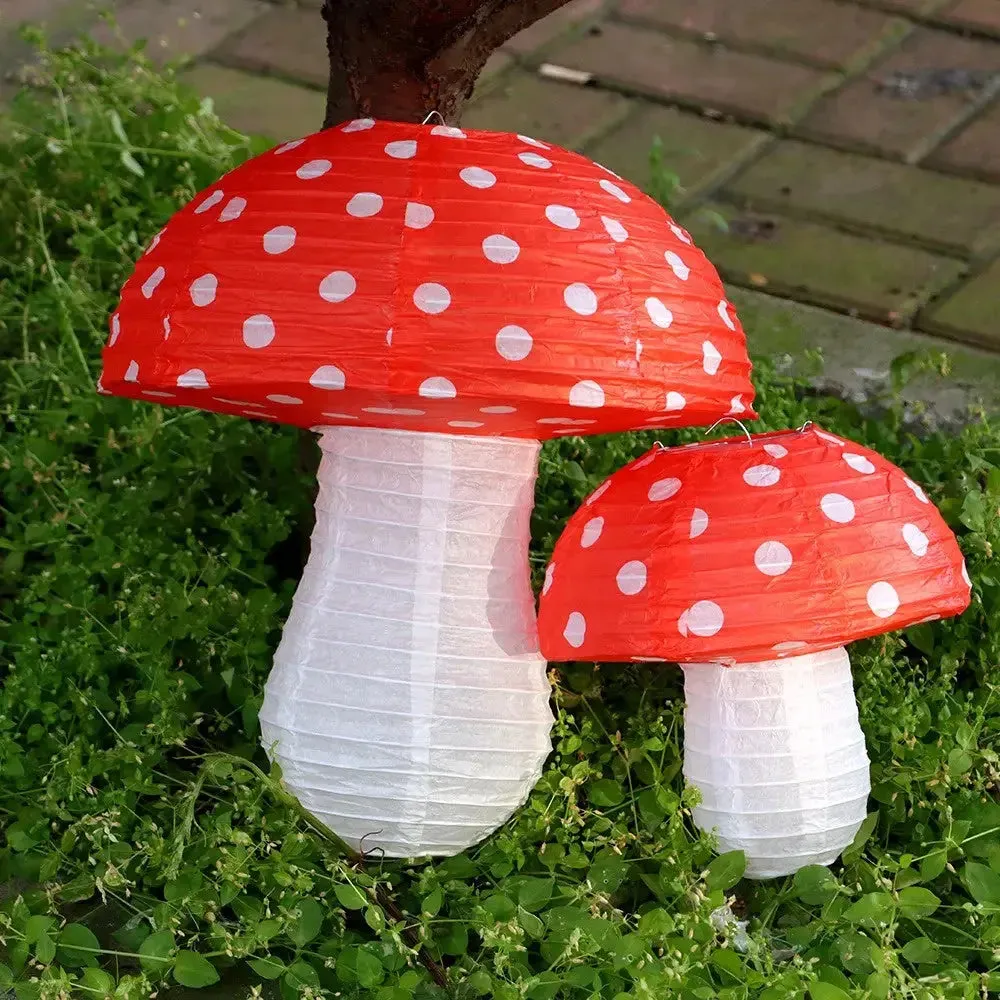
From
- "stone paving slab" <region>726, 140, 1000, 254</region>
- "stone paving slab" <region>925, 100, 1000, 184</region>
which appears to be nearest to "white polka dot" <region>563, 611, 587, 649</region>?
"stone paving slab" <region>726, 140, 1000, 254</region>

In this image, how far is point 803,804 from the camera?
5.74 ft

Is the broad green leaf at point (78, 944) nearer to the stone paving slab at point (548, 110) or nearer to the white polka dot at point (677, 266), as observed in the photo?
the white polka dot at point (677, 266)

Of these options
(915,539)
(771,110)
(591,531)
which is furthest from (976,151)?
(591,531)

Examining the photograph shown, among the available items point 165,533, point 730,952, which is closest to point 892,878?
point 730,952

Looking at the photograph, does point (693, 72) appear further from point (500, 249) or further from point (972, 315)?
point (500, 249)

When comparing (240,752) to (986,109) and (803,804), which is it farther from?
(986,109)

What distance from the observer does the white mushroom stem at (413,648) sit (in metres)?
1.74

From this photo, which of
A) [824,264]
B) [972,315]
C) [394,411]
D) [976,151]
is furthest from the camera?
[976,151]

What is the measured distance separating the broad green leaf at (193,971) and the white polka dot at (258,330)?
2.36 feet

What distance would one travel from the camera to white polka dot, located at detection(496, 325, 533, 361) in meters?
1.51

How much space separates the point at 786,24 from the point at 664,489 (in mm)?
3059

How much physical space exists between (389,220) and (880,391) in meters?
1.55

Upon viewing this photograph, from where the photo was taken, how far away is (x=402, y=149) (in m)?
1.64

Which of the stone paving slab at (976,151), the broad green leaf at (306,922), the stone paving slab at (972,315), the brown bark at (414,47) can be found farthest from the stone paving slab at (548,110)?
the broad green leaf at (306,922)
